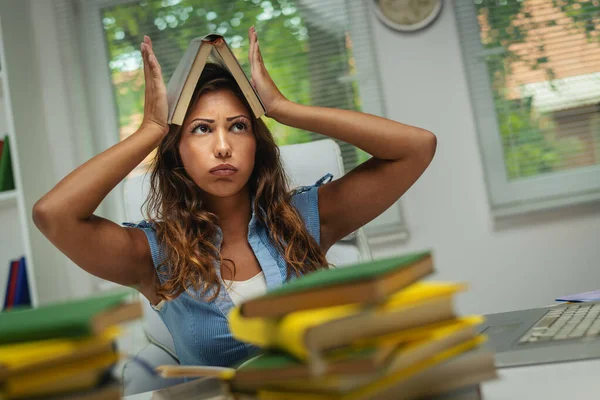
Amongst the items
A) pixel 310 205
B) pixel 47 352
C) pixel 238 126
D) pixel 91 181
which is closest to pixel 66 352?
pixel 47 352

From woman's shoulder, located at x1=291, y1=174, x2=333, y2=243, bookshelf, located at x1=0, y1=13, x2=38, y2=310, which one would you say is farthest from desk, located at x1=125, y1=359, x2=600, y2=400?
bookshelf, located at x1=0, y1=13, x2=38, y2=310

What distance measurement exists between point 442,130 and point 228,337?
5.14 ft

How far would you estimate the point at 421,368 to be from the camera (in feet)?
1.80

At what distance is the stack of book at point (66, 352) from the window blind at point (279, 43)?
2207 mm

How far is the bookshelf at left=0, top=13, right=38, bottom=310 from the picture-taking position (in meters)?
2.55

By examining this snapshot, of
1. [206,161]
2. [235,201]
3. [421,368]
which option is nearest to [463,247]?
[235,201]

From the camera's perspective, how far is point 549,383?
0.69 metres

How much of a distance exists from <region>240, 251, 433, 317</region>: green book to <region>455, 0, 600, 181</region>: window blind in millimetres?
2156

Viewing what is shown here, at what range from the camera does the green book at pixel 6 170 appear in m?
2.64

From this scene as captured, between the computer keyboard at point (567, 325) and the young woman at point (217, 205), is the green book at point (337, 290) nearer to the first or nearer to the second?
the computer keyboard at point (567, 325)

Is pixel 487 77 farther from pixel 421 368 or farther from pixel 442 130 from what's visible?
pixel 421 368

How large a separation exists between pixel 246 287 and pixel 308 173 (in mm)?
470

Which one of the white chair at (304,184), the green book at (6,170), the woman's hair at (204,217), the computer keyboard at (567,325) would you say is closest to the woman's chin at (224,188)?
the woman's hair at (204,217)

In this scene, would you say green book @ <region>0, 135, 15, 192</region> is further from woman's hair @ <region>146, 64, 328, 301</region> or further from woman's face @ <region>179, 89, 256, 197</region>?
woman's face @ <region>179, 89, 256, 197</region>
